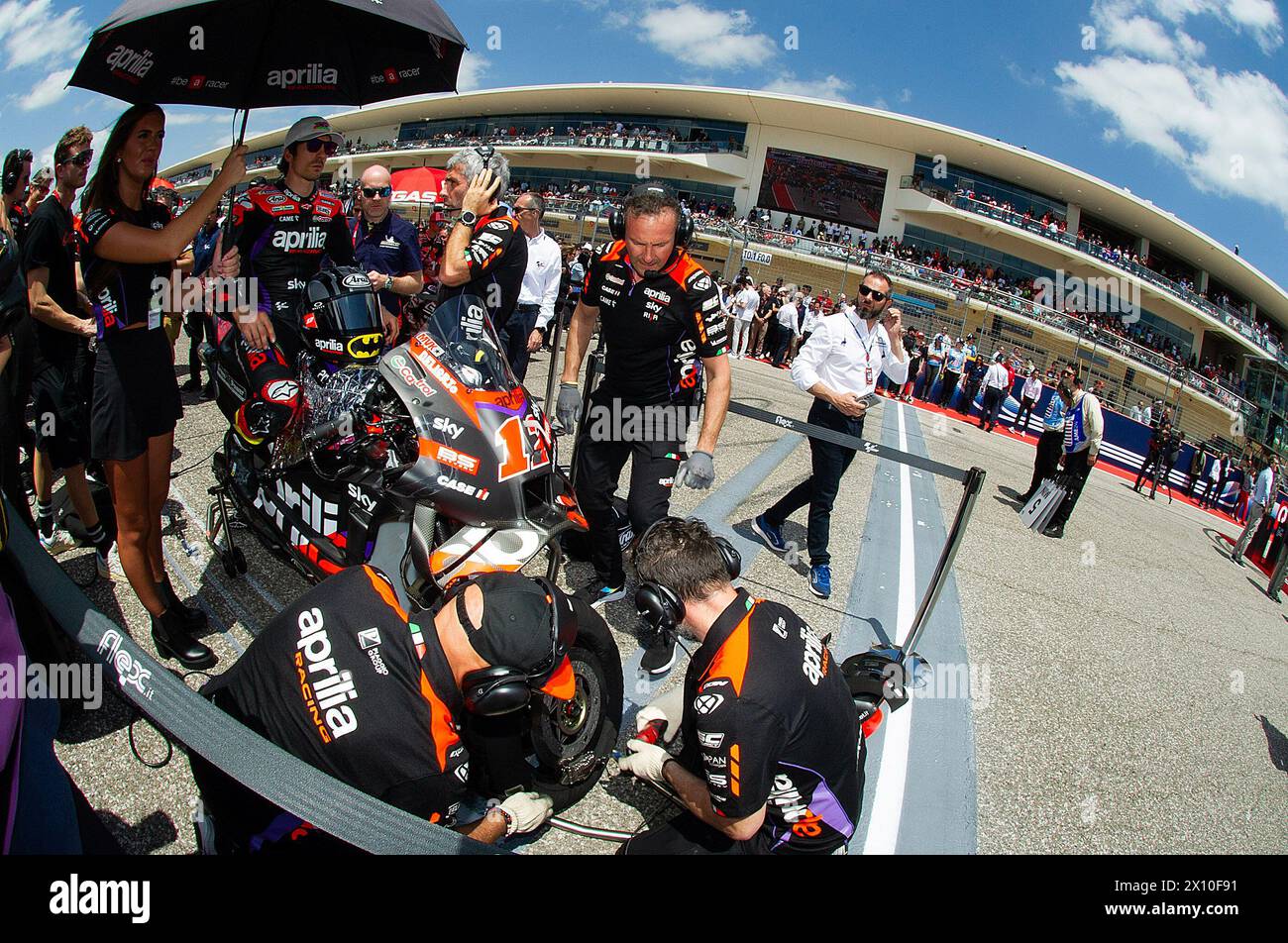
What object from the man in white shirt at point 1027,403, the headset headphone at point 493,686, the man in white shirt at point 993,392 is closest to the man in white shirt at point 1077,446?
the headset headphone at point 493,686

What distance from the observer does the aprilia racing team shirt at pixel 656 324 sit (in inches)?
145

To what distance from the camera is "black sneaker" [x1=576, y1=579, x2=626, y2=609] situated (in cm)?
406

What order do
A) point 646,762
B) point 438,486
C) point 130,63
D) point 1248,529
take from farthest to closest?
point 1248,529 < point 130,63 < point 438,486 < point 646,762

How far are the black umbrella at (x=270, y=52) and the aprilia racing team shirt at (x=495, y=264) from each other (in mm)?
775

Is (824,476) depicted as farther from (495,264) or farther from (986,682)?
(495,264)

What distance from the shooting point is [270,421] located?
3.46 meters

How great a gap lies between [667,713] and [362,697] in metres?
1.44

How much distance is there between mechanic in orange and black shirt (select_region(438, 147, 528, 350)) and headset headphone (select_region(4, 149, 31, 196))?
3.54 metres

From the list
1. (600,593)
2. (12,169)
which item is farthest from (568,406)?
(12,169)

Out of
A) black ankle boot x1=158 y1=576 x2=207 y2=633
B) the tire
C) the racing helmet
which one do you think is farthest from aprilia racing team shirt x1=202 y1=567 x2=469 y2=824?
the racing helmet

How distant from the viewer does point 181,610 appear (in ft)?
10.5

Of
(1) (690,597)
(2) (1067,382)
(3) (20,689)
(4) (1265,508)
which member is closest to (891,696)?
(1) (690,597)

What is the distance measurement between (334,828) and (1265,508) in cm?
1467

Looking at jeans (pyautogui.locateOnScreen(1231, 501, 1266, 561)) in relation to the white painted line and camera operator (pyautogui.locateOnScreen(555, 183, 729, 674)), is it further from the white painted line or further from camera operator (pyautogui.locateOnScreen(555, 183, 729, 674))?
camera operator (pyautogui.locateOnScreen(555, 183, 729, 674))
